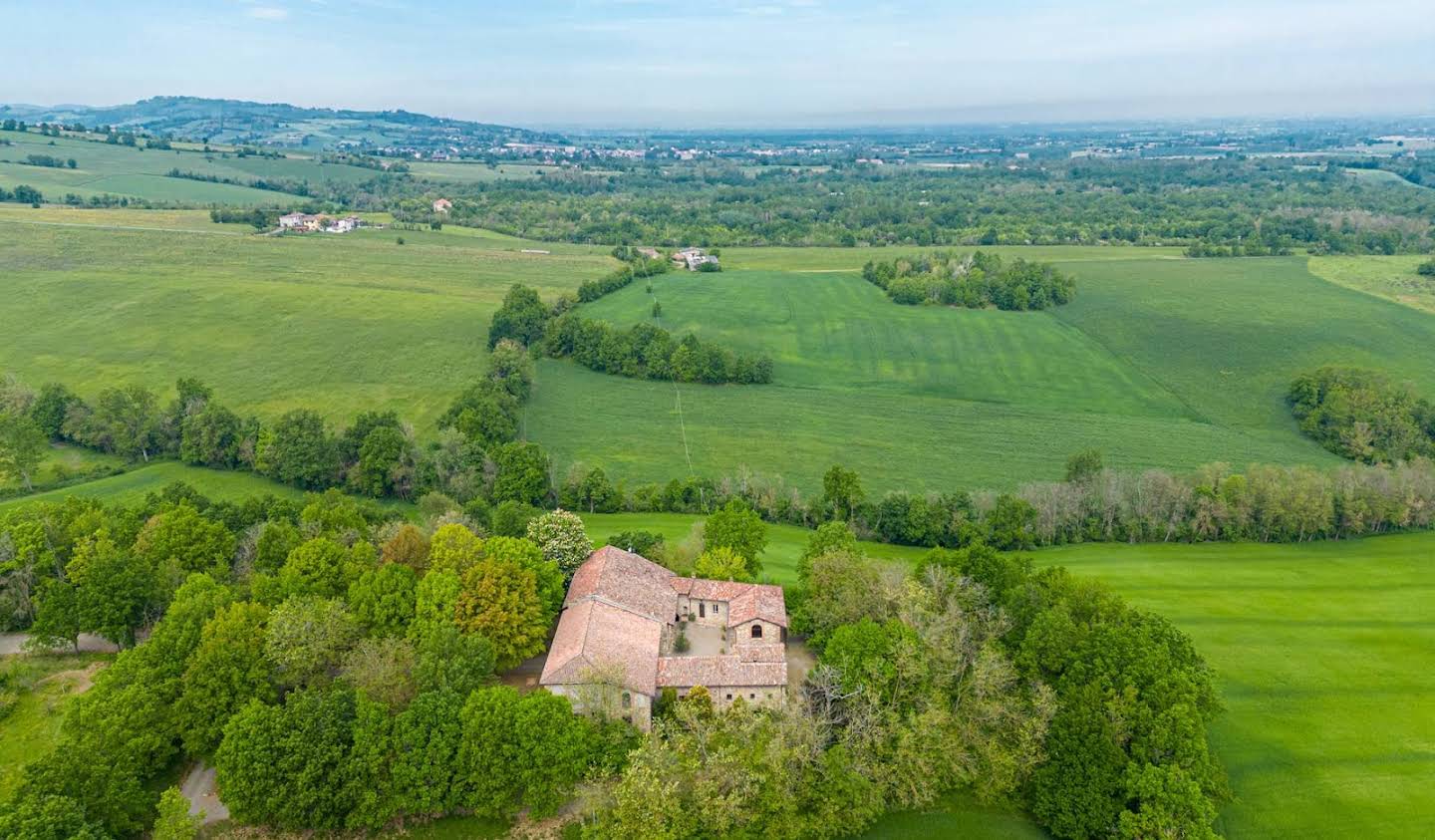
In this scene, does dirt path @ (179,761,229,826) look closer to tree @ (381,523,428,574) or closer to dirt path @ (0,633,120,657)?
dirt path @ (0,633,120,657)

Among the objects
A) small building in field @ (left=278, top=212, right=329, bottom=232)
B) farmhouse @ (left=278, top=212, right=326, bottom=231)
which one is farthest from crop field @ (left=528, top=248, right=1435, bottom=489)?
farmhouse @ (left=278, top=212, right=326, bottom=231)

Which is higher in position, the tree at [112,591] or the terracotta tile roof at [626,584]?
the tree at [112,591]

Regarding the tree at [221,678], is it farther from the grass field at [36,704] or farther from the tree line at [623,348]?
the tree line at [623,348]

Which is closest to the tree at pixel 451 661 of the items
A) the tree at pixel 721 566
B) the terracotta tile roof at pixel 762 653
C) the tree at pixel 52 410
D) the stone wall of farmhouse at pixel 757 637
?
the terracotta tile roof at pixel 762 653

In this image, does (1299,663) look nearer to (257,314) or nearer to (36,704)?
(36,704)

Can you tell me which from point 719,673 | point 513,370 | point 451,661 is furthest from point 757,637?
point 513,370

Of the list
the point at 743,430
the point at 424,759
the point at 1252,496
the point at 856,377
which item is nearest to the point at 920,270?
the point at 856,377

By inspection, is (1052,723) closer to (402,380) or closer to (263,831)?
(263,831)
